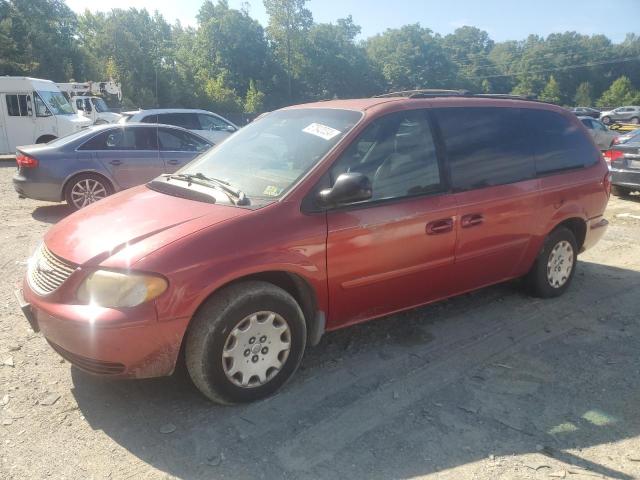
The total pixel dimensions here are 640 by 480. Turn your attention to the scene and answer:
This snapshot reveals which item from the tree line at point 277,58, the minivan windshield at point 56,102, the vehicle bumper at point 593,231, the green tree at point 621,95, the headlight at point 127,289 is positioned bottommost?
the vehicle bumper at point 593,231

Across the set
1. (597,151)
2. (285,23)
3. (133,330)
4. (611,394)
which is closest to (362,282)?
(133,330)

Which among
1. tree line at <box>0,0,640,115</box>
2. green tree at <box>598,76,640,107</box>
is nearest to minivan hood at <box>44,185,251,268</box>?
tree line at <box>0,0,640,115</box>

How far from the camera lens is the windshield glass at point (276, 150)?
11.1ft

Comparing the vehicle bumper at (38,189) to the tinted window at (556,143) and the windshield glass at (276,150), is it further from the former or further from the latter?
the tinted window at (556,143)

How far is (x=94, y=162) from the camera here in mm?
8320

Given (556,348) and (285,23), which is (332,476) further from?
(285,23)

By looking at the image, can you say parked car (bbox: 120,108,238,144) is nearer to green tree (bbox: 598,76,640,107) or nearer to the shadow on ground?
the shadow on ground

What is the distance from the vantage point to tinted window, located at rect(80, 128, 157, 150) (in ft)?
27.7

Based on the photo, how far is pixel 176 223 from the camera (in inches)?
117

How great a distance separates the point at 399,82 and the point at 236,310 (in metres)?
93.2

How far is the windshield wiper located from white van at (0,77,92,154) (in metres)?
14.6

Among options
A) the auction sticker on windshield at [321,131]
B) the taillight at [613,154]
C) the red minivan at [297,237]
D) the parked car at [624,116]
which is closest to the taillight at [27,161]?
the red minivan at [297,237]

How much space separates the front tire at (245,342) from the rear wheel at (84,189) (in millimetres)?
6250

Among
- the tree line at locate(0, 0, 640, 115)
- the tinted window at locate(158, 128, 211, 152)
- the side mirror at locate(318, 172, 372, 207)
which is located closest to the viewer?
the side mirror at locate(318, 172, 372, 207)
